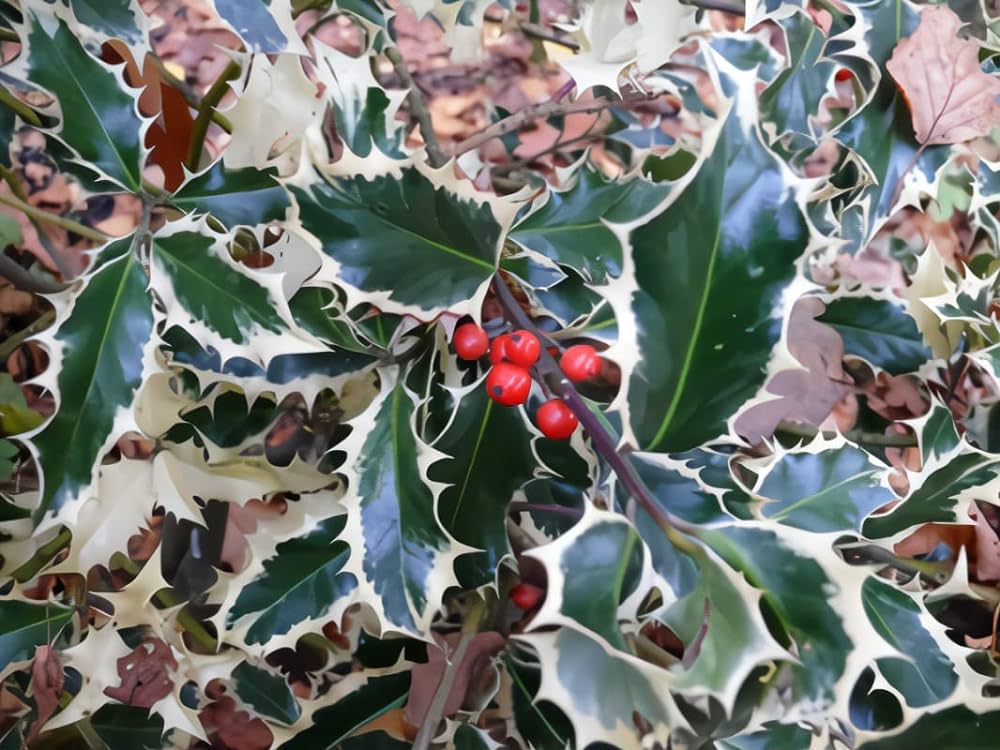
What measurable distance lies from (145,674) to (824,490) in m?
0.61

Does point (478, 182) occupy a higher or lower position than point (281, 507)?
higher

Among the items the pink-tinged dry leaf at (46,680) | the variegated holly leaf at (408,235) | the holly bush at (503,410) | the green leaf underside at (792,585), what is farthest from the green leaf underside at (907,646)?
the pink-tinged dry leaf at (46,680)

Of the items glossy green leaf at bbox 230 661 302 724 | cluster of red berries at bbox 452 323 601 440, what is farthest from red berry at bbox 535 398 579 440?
glossy green leaf at bbox 230 661 302 724

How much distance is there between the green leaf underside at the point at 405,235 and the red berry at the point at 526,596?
0.99ft

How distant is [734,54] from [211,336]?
23.0 inches

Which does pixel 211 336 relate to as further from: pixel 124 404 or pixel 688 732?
pixel 688 732

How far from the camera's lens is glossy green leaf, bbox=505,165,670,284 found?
25.1 inches

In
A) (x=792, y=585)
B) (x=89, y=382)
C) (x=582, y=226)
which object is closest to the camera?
(x=792, y=585)

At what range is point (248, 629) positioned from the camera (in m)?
0.62

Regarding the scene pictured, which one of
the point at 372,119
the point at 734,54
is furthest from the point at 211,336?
the point at 734,54

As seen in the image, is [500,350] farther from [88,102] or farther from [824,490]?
[88,102]

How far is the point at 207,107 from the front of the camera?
69 centimetres

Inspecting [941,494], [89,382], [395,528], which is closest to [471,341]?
[395,528]

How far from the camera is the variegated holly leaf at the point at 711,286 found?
1.44ft
